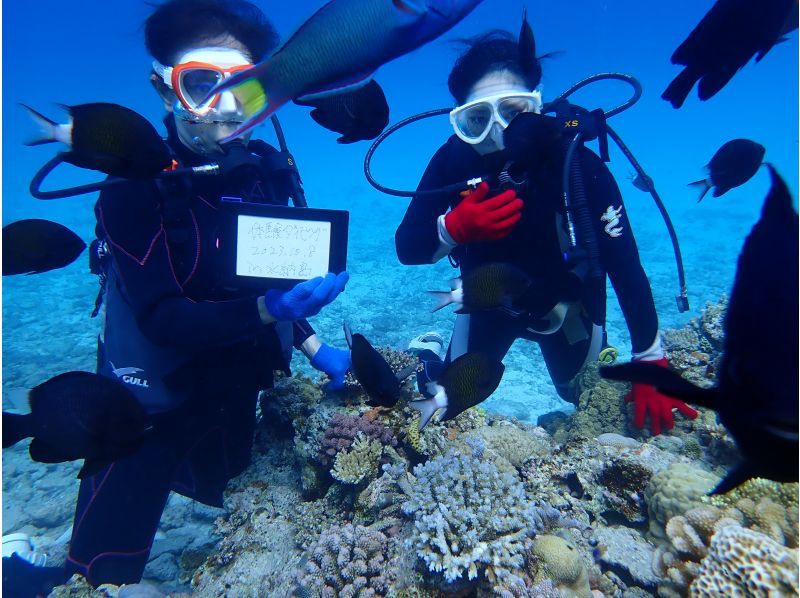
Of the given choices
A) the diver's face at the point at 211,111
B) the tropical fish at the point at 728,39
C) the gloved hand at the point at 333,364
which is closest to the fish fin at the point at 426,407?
→ the gloved hand at the point at 333,364

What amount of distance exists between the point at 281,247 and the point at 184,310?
689 mm

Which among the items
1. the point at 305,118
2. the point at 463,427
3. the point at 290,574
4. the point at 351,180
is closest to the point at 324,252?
the point at 463,427

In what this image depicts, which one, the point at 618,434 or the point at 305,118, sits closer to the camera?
the point at 618,434

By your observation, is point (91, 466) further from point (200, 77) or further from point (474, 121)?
point (474, 121)

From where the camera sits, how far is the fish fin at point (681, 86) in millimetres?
1665

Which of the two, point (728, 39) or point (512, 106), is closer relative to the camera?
point (728, 39)

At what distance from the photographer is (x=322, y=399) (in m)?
3.82

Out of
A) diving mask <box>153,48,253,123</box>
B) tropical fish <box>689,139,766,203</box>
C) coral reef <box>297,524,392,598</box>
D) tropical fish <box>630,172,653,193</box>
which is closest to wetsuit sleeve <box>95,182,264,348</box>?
diving mask <box>153,48,253,123</box>

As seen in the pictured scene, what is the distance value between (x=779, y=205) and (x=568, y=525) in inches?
94.1

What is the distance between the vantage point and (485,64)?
11.7ft

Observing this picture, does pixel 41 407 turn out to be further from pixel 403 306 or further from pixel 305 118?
pixel 305 118

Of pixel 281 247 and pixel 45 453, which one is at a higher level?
pixel 281 247

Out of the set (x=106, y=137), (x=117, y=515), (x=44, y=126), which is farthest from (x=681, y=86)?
(x=117, y=515)

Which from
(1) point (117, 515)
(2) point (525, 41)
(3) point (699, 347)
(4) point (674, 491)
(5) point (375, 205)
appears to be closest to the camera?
(4) point (674, 491)
